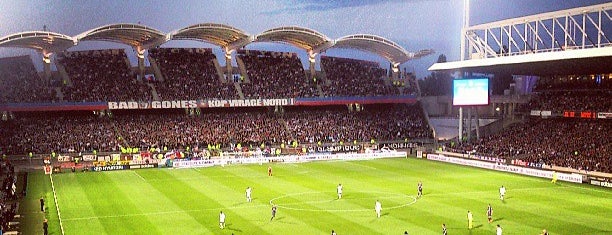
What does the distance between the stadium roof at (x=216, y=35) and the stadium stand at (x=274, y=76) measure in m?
5.66

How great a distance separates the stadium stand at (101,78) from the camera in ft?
234

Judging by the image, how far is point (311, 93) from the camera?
267ft

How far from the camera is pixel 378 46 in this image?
83938 millimetres

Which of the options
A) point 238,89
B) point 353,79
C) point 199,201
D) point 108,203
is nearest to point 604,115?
point 353,79

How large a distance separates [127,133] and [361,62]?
38.0 meters

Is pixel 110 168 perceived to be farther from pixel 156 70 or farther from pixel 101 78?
pixel 156 70

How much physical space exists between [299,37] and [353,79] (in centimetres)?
1187

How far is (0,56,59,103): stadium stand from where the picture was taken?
67.9 m

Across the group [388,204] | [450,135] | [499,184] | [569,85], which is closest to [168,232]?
[388,204]

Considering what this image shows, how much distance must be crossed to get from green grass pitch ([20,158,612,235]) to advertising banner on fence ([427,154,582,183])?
1.30 meters

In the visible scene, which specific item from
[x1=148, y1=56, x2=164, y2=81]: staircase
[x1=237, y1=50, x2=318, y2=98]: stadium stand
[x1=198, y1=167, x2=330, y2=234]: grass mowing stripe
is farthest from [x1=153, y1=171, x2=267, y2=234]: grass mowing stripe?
[x1=237, y1=50, x2=318, y2=98]: stadium stand

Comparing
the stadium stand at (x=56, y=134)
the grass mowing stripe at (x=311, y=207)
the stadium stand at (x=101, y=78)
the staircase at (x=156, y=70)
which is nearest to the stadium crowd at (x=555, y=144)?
the grass mowing stripe at (x=311, y=207)

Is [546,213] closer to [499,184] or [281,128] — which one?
[499,184]

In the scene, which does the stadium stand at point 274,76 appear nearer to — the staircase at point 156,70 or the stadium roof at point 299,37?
the stadium roof at point 299,37
